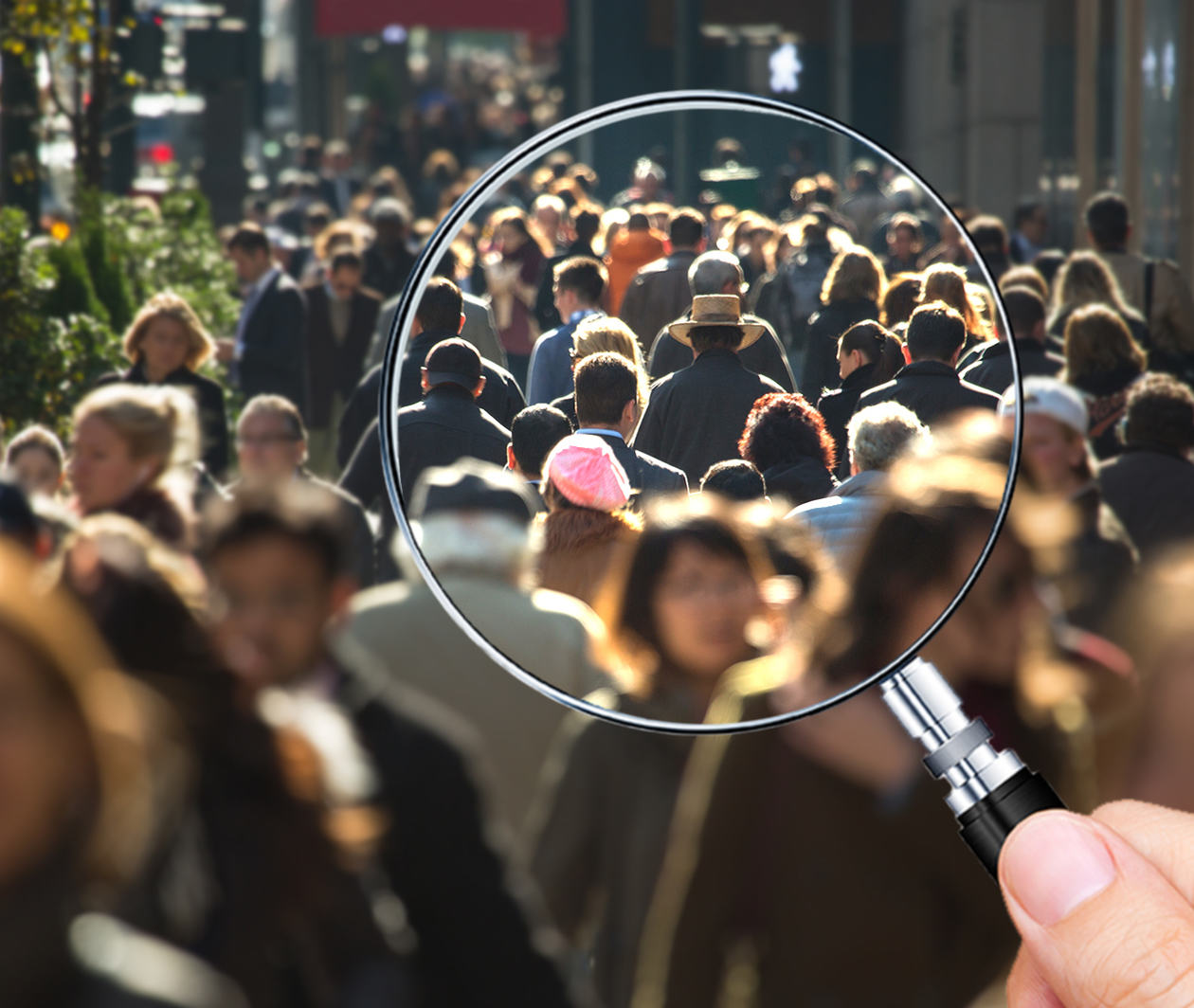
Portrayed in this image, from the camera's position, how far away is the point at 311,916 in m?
3.84

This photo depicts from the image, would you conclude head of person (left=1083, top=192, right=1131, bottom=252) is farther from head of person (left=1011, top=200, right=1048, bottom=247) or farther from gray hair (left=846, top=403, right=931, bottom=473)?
gray hair (left=846, top=403, right=931, bottom=473)

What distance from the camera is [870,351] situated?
181 cm

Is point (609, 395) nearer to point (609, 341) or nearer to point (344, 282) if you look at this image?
point (609, 341)

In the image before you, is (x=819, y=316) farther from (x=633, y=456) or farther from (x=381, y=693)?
(x=381, y=693)

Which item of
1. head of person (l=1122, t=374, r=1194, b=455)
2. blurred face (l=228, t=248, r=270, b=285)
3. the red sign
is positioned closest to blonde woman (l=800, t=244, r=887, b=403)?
head of person (l=1122, t=374, r=1194, b=455)

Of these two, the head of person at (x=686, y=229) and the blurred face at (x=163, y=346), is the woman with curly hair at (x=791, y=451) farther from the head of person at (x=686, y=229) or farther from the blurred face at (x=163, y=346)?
the blurred face at (x=163, y=346)

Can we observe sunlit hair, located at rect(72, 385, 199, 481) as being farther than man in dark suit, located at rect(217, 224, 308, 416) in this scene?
No

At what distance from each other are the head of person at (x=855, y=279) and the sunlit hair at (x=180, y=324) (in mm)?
4833

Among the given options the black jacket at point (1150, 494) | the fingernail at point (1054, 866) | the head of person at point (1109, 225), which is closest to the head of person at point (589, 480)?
the fingernail at point (1054, 866)

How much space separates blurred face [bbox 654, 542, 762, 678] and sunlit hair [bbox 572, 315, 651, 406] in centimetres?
19

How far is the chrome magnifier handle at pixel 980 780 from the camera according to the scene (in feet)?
4.72

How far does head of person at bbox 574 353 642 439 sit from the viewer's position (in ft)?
5.83

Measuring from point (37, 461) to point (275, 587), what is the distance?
157 centimetres

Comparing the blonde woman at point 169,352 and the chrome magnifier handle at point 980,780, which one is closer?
the chrome magnifier handle at point 980,780
